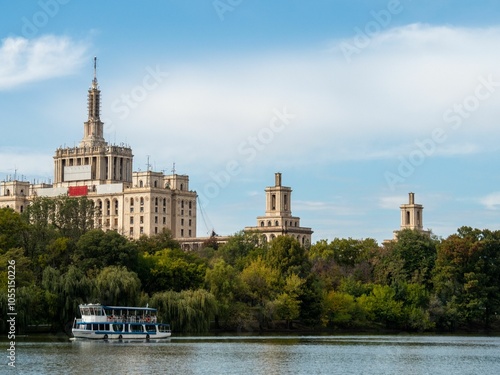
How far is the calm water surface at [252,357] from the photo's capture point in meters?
60.1

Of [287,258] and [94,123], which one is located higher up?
[94,123]

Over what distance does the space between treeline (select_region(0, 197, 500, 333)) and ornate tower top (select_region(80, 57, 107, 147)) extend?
63115 millimetres

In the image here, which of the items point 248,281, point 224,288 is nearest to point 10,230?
point 224,288

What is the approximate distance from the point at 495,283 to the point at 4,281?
173 feet

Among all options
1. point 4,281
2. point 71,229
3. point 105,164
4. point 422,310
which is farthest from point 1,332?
point 105,164

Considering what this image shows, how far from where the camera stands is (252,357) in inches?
2670

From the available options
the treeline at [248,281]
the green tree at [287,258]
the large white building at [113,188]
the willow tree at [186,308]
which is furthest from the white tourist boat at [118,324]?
the large white building at [113,188]

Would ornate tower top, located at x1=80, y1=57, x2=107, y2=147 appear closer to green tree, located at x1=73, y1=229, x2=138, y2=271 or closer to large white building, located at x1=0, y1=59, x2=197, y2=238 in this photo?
large white building, located at x1=0, y1=59, x2=197, y2=238

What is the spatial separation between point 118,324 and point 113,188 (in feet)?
348

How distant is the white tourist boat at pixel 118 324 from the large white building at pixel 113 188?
3822 inches

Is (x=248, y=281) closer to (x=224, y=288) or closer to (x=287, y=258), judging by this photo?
(x=224, y=288)

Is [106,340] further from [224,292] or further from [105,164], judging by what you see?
[105,164]

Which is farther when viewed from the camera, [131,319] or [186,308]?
[186,308]

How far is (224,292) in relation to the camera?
3814 inches
